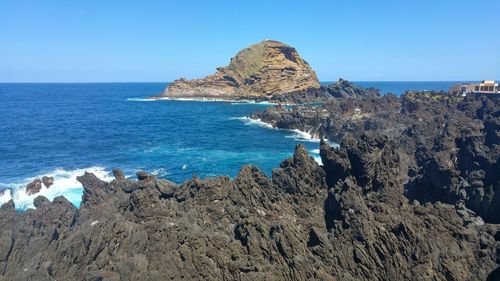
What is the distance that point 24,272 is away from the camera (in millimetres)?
17688

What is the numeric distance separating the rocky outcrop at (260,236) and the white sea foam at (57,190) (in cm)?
1262

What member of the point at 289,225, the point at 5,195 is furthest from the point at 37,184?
the point at 289,225

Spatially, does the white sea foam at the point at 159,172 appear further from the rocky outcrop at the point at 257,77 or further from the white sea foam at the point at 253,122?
the rocky outcrop at the point at 257,77

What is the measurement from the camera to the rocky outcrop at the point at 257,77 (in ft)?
563

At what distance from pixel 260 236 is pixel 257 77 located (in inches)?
6244

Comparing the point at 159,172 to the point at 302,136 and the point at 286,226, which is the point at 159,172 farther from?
the point at 302,136

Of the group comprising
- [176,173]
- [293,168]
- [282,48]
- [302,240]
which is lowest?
[176,173]

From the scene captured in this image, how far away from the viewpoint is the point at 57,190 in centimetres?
4222

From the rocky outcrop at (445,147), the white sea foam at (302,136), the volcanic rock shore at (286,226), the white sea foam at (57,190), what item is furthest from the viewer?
the white sea foam at (302,136)

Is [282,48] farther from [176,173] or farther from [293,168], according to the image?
[293,168]

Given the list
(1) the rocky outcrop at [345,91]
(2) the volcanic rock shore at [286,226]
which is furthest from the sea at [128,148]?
(1) the rocky outcrop at [345,91]

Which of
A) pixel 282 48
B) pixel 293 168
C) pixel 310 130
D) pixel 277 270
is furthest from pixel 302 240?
pixel 282 48

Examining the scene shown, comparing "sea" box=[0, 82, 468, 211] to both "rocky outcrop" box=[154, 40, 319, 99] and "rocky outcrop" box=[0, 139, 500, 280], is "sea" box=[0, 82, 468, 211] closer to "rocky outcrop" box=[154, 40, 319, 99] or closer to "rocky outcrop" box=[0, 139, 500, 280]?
"rocky outcrop" box=[0, 139, 500, 280]

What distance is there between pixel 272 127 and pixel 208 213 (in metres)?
66.2
